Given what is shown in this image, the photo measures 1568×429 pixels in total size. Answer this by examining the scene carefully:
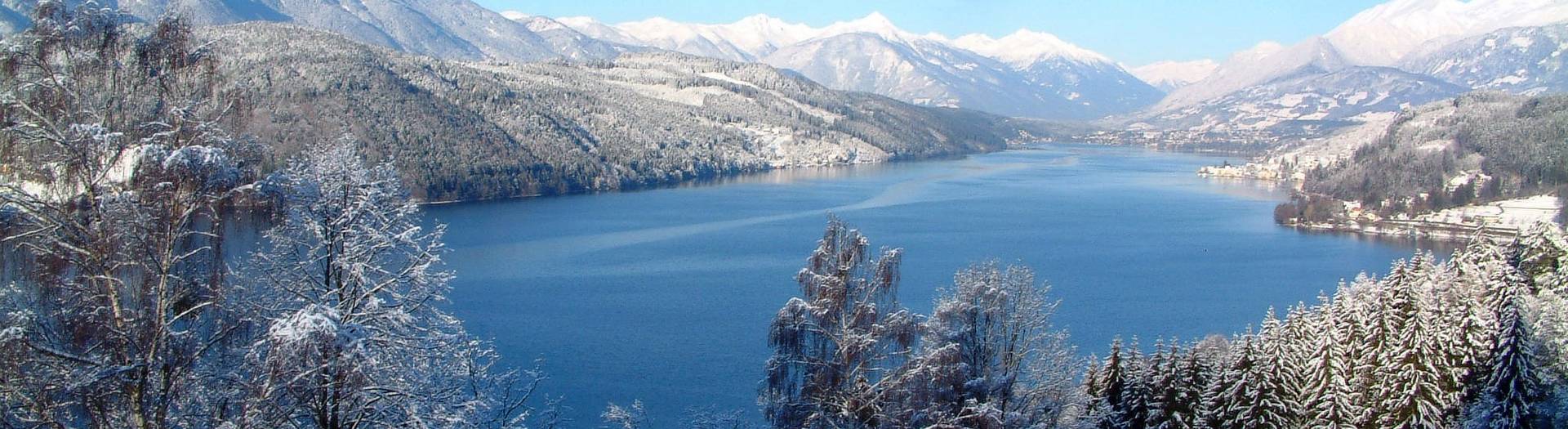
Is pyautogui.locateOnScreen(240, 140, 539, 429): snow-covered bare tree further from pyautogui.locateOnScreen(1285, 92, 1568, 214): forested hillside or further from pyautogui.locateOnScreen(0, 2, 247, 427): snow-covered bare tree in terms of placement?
pyautogui.locateOnScreen(1285, 92, 1568, 214): forested hillside

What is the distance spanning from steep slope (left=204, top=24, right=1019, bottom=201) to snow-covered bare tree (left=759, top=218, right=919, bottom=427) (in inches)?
1164

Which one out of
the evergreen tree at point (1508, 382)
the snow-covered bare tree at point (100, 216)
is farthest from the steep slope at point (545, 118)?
the evergreen tree at point (1508, 382)

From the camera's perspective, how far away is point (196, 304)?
4.74 meters

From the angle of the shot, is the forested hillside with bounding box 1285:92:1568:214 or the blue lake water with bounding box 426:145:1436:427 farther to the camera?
the forested hillside with bounding box 1285:92:1568:214

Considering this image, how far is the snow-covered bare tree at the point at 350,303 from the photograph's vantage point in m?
4.73

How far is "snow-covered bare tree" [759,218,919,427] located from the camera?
7402 mm

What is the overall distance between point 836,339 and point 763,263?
27178 millimetres

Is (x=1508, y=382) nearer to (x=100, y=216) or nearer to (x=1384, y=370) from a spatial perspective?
(x=1384, y=370)

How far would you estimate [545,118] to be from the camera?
3135 inches

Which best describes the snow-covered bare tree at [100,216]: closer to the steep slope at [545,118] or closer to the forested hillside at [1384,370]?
the forested hillside at [1384,370]

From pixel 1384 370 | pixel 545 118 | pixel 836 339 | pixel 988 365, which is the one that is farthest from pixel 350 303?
pixel 545 118

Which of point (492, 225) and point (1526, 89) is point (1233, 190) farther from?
point (1526, 89)

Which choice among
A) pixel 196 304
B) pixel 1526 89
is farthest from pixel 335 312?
pixel 1526 89

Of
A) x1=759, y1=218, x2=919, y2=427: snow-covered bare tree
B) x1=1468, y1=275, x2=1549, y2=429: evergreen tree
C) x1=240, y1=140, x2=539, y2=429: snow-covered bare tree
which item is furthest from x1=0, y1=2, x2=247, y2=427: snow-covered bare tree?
x1=1468, y1=275, x2=1549, y2=429: evergreen tree
